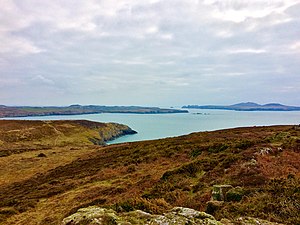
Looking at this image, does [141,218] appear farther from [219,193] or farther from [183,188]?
[183,188]

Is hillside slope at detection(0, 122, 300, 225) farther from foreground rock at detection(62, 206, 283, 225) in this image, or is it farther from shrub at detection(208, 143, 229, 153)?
foreground rock at detection(62, 206, 283, 225)

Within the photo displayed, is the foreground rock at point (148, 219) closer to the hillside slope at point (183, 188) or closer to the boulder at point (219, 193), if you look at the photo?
the hillside slope at point (183, 188)

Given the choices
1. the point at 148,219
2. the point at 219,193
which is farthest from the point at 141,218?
the point at 219,193

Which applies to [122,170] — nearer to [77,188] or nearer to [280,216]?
[77,188]

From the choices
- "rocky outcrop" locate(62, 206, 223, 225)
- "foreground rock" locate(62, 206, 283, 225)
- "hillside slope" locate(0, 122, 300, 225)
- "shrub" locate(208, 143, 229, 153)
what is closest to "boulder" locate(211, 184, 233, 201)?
"hillside slope" locate(0, 122, 300, 225)

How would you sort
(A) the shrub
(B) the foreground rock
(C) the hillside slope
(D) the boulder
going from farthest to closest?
(A) the shrub, (D) the boulder, (C) the hillside slope, (B) the foreground rock

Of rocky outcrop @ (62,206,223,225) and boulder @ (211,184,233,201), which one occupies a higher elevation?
rocky outcrop @ (62,206,223,225)

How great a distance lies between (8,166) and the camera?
41.9m

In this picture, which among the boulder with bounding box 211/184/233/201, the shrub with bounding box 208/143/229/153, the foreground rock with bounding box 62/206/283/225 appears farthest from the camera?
the shrub with bounding box 208/143/229/153

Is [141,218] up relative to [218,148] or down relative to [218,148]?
up

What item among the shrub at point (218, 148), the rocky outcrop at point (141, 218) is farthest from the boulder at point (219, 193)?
the shrub at point (218, 148)

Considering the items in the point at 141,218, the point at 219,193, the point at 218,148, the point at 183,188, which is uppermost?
the point at 141,218

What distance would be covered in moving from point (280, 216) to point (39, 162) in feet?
143

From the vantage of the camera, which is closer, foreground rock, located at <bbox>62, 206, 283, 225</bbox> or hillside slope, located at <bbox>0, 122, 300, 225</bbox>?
foreground rock, located at <bbox>62, 206, 283, 225</bbox>
